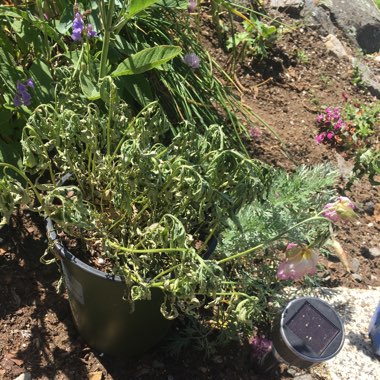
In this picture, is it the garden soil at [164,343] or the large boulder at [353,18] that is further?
the large boulder at [353,18]

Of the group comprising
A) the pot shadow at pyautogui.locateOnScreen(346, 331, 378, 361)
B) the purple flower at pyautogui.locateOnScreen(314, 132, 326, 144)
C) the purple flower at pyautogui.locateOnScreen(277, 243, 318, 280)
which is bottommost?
the pot shadow at pyautogui.locateOnScreen(346, 331, 378, 361)

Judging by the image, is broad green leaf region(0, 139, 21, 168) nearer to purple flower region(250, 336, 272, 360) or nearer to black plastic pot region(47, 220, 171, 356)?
black plastic pot region(47, 220, 171, 356)

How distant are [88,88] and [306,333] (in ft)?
3.25

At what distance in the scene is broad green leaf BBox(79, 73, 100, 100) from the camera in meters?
1.52

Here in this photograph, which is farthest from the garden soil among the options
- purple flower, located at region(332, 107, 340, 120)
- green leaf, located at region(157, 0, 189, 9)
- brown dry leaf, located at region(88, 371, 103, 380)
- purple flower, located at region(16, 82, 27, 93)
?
green leaf, located at region(157, 0, 189, 9)

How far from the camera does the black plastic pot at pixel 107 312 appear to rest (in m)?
1.41

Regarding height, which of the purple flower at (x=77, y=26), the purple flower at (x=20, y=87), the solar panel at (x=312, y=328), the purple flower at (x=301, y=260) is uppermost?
the purple flower at (x=77, y=26)

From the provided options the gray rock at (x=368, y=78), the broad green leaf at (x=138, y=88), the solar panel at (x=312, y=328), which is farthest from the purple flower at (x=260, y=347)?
the gray rock at (x=368, y=78)

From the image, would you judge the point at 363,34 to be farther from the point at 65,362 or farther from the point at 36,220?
the point at 65,362

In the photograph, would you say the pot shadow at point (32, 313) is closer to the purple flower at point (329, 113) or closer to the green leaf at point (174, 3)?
the green leaf at point (174, 3)

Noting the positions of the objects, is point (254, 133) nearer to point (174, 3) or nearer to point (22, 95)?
point (174, 3)

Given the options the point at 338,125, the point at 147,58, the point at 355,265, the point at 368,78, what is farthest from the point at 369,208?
the point at 147,58

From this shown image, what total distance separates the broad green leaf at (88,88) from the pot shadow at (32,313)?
0.67m

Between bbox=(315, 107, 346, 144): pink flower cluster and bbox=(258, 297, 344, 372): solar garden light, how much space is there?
127 centimetres
